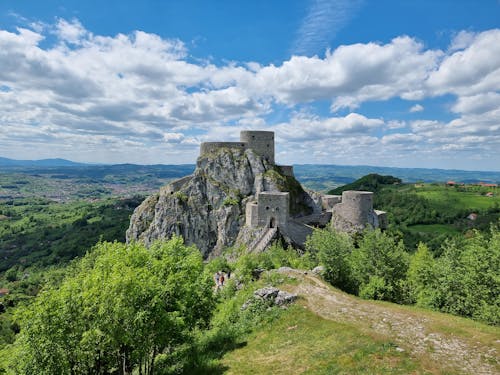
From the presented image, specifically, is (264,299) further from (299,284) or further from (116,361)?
(116,361)

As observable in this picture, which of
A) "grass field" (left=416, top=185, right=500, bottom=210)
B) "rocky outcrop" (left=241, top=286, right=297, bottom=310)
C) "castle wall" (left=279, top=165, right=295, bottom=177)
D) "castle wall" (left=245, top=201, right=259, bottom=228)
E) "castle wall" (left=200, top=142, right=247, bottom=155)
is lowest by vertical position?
"grass field" (left=416, top=185, right=500, bottom=210)

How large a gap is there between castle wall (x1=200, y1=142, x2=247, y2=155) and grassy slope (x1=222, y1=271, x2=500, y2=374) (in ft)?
168

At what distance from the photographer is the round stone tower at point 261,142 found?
69.8 metres

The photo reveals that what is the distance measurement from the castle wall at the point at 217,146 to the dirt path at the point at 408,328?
47.9 m

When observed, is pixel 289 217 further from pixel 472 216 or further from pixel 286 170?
pixel 472 216

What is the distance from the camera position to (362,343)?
15.7 meters

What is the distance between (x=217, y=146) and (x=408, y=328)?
58367mm

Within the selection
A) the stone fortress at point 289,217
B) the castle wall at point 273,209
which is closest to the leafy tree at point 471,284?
the stone fortress at point 289,217

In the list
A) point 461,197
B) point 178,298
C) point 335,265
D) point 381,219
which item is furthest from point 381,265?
point 461,197

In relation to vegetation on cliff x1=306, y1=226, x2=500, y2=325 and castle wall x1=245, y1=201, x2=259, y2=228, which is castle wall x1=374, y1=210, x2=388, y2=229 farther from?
vegetation on cliff x1=306, y1=226, x2=500, y2=325

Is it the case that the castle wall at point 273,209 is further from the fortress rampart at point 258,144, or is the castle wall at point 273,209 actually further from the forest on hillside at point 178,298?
the fortress rampart at point 258,144

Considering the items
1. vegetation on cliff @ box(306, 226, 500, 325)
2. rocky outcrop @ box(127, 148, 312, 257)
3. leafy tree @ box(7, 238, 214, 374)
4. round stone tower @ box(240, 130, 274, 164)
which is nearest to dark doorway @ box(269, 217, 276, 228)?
rocky outcrop @ box(127, 148, 312, 257)

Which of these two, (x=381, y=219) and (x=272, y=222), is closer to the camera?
(x=272, y=222)

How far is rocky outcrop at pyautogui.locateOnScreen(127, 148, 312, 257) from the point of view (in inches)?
2559
